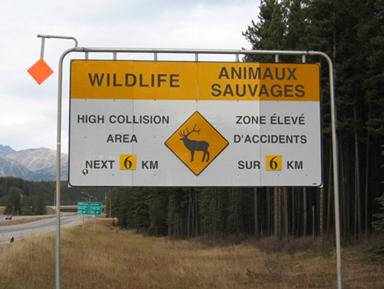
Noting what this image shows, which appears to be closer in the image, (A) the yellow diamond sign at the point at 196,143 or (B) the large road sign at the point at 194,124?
(B) the large road sign at the point at 194,124

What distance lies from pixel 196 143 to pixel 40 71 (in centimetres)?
220

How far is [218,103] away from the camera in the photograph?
7766 mm

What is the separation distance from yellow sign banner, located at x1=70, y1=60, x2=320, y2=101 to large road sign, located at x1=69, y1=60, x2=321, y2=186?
13 millimetres

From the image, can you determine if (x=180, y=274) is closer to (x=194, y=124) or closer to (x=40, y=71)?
(x=194, y=124)

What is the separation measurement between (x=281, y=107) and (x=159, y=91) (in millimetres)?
1657

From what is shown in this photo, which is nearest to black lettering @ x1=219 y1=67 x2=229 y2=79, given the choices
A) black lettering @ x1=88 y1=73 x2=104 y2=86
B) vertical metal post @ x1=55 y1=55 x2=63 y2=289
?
black lettering @ x1=88 y1=73 x2=104 y2=86

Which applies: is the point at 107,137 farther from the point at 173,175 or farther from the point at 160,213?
the point at 160,213

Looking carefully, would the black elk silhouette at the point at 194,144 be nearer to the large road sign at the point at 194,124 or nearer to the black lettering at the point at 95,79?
the large road sign at the point at 194,124

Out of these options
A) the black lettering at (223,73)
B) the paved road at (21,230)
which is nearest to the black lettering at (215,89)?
the black lettering at (223,73)

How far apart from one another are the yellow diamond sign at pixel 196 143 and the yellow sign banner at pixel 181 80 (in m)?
0.36

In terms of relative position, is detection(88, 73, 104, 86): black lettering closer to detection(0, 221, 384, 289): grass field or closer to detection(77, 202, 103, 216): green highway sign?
detection(0, 221, 384, 289): grass field

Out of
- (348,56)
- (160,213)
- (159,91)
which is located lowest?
(160,213)

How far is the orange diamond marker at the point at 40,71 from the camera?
24.2 feet

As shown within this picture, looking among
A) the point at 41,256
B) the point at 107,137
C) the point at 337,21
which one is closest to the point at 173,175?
the point at 107,137
